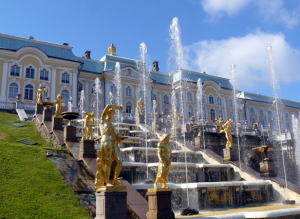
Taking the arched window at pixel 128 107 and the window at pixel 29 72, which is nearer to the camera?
the window at pixel 29 72

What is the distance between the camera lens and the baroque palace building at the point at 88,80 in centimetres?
3880

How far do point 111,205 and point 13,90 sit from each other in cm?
3422

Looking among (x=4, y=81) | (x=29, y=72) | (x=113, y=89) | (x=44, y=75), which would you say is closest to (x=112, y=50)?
(x=113, y=89)

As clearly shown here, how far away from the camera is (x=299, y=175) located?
23.4 m

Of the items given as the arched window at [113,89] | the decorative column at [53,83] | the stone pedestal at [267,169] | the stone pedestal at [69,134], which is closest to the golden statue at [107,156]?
the stone pedestal at [69,134]

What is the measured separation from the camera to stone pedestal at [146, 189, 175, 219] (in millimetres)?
8594

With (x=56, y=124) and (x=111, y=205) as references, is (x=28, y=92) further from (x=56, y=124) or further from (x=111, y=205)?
(x=111, y=205)

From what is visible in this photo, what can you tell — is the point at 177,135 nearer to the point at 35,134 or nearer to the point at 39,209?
the point at 35,134

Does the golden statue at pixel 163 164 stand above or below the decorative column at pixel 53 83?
below

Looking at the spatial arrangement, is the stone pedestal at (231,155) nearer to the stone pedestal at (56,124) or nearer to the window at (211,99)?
the stone pedestal at (56,124)

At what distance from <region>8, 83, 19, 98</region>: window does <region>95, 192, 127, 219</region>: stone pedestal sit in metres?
33.5

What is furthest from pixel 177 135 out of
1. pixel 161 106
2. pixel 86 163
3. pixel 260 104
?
pixel 260 104

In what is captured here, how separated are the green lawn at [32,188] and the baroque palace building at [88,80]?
28118 millimetres

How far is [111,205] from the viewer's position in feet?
27.0
